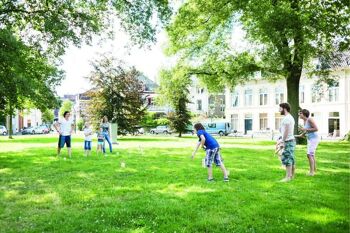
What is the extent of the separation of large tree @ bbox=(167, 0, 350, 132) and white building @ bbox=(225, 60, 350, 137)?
Result: 48.4 ft

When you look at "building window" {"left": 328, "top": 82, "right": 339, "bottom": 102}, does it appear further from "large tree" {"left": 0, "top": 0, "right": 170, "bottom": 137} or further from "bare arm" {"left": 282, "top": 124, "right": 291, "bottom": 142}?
"bare arm" {"left": 282, "top": 124, "right": 291, "bottom": 142}

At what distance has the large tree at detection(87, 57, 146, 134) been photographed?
41031 mm

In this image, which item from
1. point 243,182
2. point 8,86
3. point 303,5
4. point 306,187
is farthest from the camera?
point 303,5

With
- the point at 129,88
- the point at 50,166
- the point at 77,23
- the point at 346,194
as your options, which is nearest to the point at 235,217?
the point at 346,194

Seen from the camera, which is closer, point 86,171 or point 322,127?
point 86,171

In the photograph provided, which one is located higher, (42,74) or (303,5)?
(303,5)

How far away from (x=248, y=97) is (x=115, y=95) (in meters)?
27.8

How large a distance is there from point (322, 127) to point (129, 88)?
26.8m

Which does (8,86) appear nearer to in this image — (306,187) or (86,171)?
(86,171)

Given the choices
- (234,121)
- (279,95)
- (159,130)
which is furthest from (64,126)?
(234,121)

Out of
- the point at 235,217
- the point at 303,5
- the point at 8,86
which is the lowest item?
the point at 235,217

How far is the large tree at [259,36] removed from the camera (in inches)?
820

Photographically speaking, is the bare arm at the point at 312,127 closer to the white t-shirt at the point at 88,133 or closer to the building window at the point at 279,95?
the white t-shirt at the point at 88,133

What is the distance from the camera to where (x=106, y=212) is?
23.0 feet
